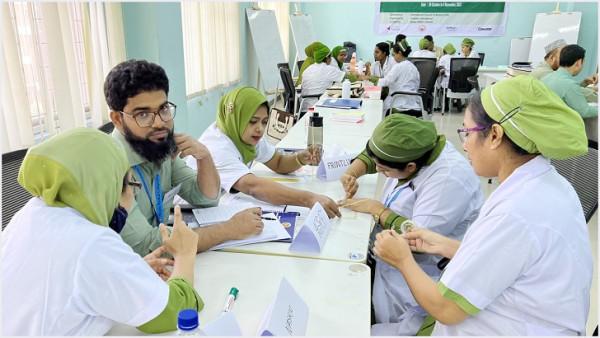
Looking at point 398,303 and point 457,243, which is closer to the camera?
point 457,243

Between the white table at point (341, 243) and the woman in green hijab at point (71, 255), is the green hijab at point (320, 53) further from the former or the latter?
the woman in green hijab at point (71, 255)

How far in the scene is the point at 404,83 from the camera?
512cm

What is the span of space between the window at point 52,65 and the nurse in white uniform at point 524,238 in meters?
2.26

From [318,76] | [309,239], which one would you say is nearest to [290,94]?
[318,76]

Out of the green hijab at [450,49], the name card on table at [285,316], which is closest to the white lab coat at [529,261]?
the name card on table at [285,316]

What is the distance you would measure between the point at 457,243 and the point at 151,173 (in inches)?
43.4

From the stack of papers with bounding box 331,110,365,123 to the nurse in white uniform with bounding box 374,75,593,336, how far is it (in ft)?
7.62

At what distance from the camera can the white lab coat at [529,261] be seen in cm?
91

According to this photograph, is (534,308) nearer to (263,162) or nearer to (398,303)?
(398,303)

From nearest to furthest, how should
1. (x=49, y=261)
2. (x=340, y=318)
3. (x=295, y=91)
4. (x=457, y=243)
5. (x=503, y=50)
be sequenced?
(x=49, y=261) < (x=340, y=318) < (x=457, y=243) < (x=295, y=91) < (x=503, y=50)

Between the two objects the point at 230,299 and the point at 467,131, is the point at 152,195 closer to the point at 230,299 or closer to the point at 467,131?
the point at 230,299

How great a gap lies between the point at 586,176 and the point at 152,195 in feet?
5.07

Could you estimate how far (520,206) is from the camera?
93cm

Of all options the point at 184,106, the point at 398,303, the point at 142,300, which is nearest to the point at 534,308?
the point at 398,303
